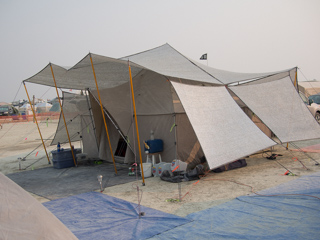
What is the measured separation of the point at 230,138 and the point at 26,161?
7.38m

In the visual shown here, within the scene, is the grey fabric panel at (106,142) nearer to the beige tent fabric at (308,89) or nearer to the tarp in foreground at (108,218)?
the tarp in foreground at (108,218)

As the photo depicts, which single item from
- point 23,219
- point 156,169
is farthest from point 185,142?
point 23,219

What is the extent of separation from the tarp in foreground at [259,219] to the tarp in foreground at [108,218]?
0.30m

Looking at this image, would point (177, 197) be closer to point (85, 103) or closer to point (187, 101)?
point (187, 101)

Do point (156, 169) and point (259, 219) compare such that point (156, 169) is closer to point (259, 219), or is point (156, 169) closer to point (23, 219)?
point (259, 219)

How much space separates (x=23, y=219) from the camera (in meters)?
2.14

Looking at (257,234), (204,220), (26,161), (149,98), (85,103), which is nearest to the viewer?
(257,234)

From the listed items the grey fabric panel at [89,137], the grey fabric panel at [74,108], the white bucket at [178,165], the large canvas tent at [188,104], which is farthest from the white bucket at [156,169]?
the grey fabric panel at [74,108]

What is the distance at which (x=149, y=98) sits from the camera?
8.26 m

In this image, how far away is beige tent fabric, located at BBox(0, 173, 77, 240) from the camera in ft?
6.63

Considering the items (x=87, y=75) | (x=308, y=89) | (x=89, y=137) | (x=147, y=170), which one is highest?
(x=308, y=89)

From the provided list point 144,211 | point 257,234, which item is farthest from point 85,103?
point 257,234

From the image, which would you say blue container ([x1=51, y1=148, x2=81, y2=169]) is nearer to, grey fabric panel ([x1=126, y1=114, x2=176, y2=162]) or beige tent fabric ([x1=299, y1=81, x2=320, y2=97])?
grey fabric panel ([x1=126, y1=114, x2=176, y2=162])

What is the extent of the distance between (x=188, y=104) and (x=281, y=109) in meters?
3.35
